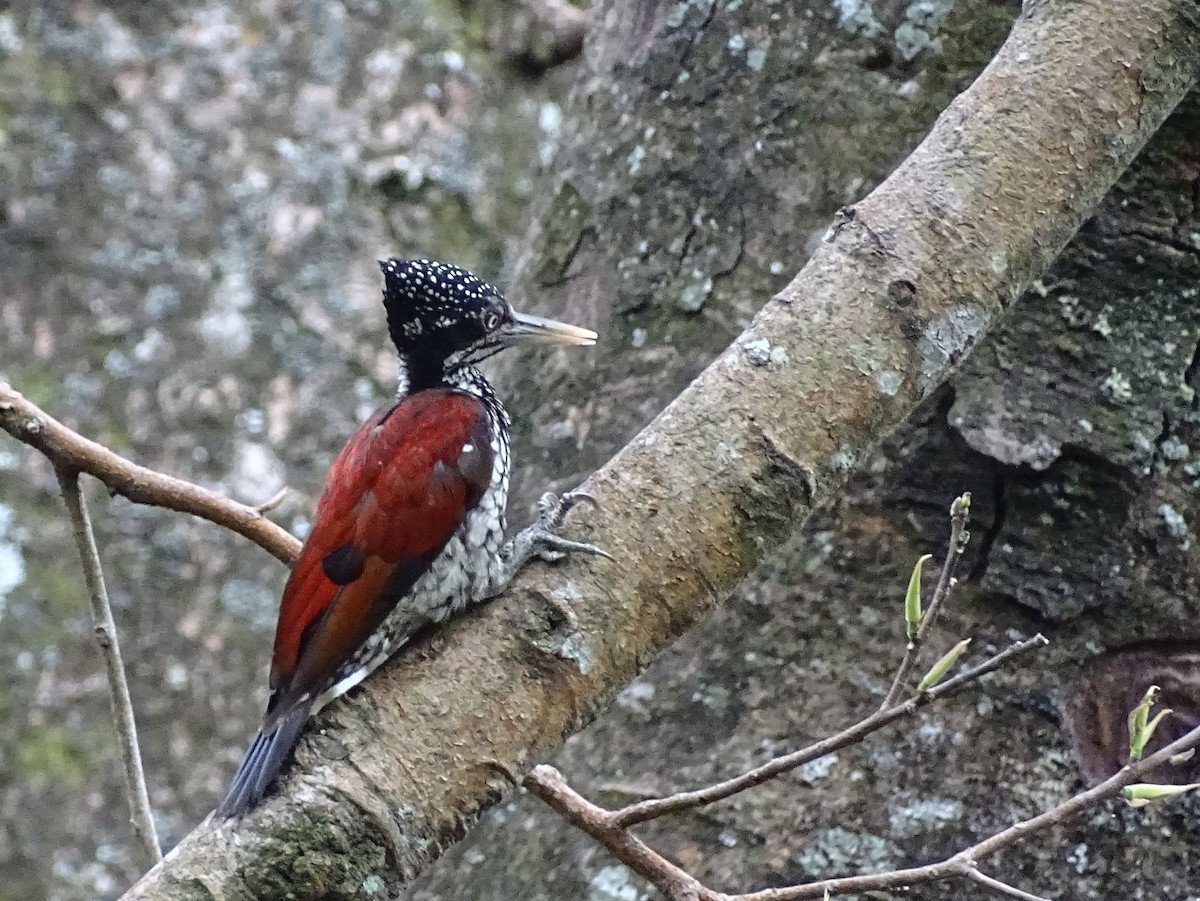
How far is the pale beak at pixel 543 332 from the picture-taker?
244 cm

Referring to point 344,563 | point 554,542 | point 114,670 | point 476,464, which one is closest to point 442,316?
point 476,464

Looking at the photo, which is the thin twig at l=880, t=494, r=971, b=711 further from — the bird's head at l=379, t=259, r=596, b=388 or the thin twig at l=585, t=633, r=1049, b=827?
the bird's head at l=379, t=259, r=596, b=388

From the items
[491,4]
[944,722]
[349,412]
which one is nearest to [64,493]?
[944,722]

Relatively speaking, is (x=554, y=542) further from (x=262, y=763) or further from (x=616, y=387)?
(x=616, y=387)

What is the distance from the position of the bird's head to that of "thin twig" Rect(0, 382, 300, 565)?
0.61m

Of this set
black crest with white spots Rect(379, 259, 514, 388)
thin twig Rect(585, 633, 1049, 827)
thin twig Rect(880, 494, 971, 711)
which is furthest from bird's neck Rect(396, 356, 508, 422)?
thin twig Rect(880, 494, 971, 711)

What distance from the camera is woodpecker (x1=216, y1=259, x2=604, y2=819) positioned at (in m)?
2.15

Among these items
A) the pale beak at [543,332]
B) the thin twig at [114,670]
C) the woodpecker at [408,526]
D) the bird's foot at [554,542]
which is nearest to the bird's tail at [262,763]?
the woodpecker at [408,526]

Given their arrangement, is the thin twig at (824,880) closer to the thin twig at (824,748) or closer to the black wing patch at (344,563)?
the thin twig at (824,748)

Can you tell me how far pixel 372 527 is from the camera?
2.32 metres

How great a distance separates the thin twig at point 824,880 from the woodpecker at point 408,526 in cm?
32

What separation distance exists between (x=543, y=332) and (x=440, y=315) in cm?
39

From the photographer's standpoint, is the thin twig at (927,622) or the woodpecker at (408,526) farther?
the woodpecker at (408,526)

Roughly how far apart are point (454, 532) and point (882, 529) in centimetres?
74
